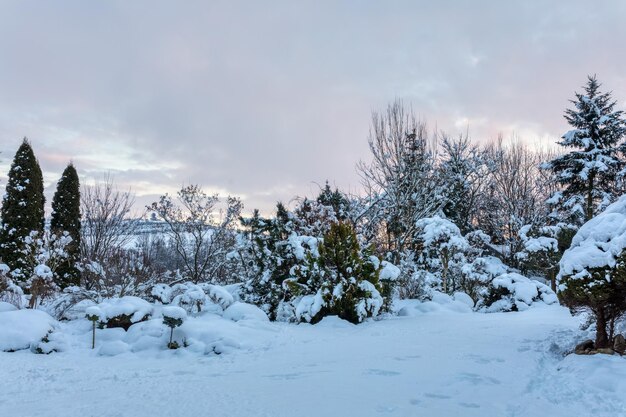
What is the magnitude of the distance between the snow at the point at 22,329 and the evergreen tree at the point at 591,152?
16126mm

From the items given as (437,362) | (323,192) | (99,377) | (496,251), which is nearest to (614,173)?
(496,251)

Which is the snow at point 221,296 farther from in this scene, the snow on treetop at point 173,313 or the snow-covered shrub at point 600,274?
the snow-covered shrub at point 600,274

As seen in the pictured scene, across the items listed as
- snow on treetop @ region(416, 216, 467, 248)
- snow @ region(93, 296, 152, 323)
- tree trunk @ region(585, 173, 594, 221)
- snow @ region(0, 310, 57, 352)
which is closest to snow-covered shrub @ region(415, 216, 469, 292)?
snow on treetop @ region(416, 216, 467, 248)

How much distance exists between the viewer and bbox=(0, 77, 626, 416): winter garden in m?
3.72

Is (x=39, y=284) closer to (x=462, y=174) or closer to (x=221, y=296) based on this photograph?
(x=221, y=296)

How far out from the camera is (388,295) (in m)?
9.30

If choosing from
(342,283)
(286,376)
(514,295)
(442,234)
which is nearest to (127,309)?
(342,283)

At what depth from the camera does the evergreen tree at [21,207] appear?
13.4m

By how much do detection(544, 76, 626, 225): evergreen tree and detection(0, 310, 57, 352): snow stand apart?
16.1m

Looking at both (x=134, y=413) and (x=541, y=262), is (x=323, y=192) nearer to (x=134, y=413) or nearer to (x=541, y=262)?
(x=541, y=262)

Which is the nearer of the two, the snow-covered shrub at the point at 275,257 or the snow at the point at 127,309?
the snow at the point at 127,309

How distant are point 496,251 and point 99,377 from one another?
21.3 meters

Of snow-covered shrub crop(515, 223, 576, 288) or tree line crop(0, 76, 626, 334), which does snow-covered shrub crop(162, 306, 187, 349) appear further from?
snow-covered shrub crop(515, 223, 576, 288)

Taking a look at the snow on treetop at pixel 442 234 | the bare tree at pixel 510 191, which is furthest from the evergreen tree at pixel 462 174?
the snow on treetop at pixel 442 234
